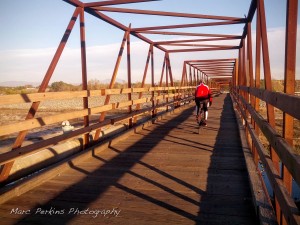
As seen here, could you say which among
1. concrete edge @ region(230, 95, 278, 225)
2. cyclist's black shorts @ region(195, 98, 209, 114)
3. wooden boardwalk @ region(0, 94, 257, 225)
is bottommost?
wooden boardwalk @ region(0, 94, 257, 225)

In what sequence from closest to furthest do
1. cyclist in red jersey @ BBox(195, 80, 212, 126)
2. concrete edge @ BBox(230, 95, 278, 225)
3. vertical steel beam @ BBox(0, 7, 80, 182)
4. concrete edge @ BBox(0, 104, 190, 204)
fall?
1. concrete edge @ BBox(230, 95, 278, 225)
2. concrete edge @ BBox(0, 104, 190, 204)
3. vertical steel beam @ BBox(0, 7, 80, 182)
4. cyclist in red jersey @ BBox(195, 80, 212, 126)

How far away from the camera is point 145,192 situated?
3.36 meters

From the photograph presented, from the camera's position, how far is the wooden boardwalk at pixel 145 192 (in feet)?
8.96

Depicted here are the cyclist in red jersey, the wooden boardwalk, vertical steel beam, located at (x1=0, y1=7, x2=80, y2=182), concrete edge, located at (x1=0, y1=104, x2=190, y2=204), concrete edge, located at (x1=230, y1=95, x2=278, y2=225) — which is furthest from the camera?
the cyclist in red jersey

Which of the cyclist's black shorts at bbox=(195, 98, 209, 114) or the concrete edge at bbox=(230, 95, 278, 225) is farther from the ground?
the cyclist's black shorts at bbox=(195, 98, 209, 114)

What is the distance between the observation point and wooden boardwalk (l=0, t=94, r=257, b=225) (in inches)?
108

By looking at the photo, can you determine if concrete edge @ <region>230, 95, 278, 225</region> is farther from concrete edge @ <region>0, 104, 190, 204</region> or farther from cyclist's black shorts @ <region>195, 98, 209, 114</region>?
cyclist's black shorts @ <region>195, 98, 209, 114</region>

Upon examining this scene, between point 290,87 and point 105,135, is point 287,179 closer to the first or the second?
point 290,87

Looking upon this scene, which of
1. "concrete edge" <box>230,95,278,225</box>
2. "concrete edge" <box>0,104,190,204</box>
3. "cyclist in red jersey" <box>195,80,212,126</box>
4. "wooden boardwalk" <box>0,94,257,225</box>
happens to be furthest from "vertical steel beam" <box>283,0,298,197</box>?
"cyclist in red jersey" <box>195,80,212,126</box>

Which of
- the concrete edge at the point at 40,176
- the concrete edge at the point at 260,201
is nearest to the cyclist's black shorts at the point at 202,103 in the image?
the concrete edge at the point at 40,176

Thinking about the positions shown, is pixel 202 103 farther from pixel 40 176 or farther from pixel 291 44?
pixel 291 44

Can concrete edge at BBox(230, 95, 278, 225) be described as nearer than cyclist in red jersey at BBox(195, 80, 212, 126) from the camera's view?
Yes

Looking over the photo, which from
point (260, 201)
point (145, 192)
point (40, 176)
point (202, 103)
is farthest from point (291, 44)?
point (202, 103)

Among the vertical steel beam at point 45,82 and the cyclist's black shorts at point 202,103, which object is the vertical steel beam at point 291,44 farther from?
the cyclist's black shorts at point 202,103
